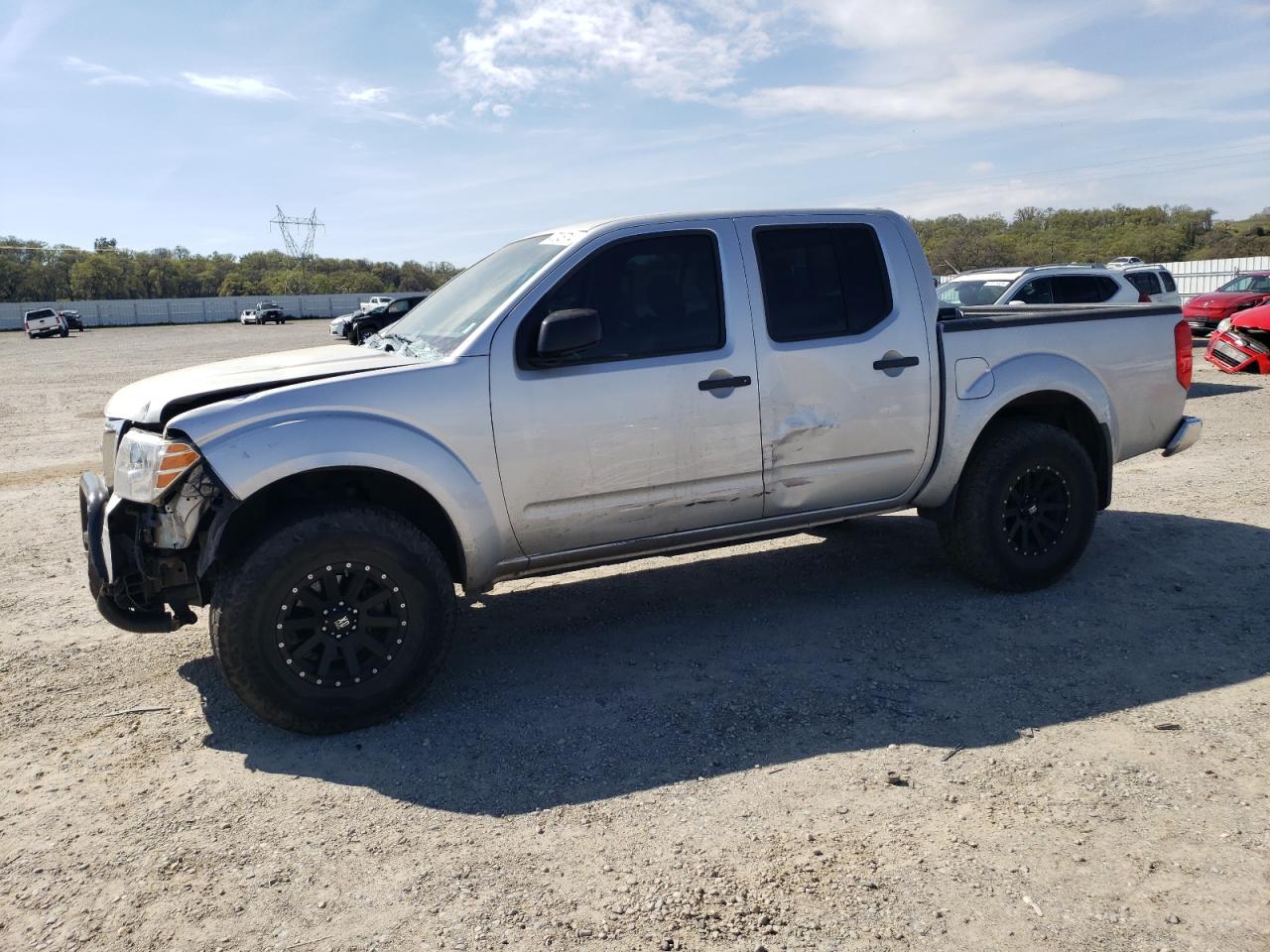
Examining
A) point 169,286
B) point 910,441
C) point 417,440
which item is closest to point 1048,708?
point 910,441

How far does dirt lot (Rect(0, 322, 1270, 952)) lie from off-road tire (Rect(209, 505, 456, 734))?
15 centimetres

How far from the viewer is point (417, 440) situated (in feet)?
13.8

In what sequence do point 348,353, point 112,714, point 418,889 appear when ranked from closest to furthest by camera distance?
point 418,889 < point 112,714 < point 348,353

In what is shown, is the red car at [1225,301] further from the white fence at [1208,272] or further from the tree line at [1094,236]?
the tree line at [1094,236]

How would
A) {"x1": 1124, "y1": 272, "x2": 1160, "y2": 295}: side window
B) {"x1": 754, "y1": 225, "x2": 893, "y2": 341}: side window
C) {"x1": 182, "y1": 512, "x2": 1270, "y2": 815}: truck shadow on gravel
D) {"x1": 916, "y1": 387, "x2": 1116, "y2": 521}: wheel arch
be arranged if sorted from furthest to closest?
{"x1": 1124, "y1": 272, "x2": 1160, "y2": 295}: side window → {"x1": 916, "y1": 387, "x2": 1116, "y2": 521}: wheel arch → {"x1": 754, "y1": 225, "x2": 893, "y2": 341}: side window → {"x1": 182, "y1": 512, "x2": 1270, "y2": 815}: truck shadow on gravel

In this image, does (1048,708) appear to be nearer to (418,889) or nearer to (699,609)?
(699,609)

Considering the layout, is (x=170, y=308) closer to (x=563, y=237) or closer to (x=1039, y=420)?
(x=563, y=237)

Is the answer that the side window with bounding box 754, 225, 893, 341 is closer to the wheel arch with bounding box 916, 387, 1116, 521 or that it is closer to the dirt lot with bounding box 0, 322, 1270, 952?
the wheel arch with bounding box 916, 387, 1116, 521

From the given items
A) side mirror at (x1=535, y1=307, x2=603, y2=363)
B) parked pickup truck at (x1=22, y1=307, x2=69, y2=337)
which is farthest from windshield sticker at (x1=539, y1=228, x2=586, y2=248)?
parked pickup truck at (x1=22, y1=307, x2=69, y2=337)

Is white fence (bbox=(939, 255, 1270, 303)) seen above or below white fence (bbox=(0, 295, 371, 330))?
below

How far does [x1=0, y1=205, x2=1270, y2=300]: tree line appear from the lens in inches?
2446

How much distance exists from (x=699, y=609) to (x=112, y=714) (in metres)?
2.89

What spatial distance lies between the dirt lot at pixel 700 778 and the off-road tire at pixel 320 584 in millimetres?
149

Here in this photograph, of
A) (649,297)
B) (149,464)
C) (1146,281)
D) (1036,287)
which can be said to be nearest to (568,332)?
(649,297)
